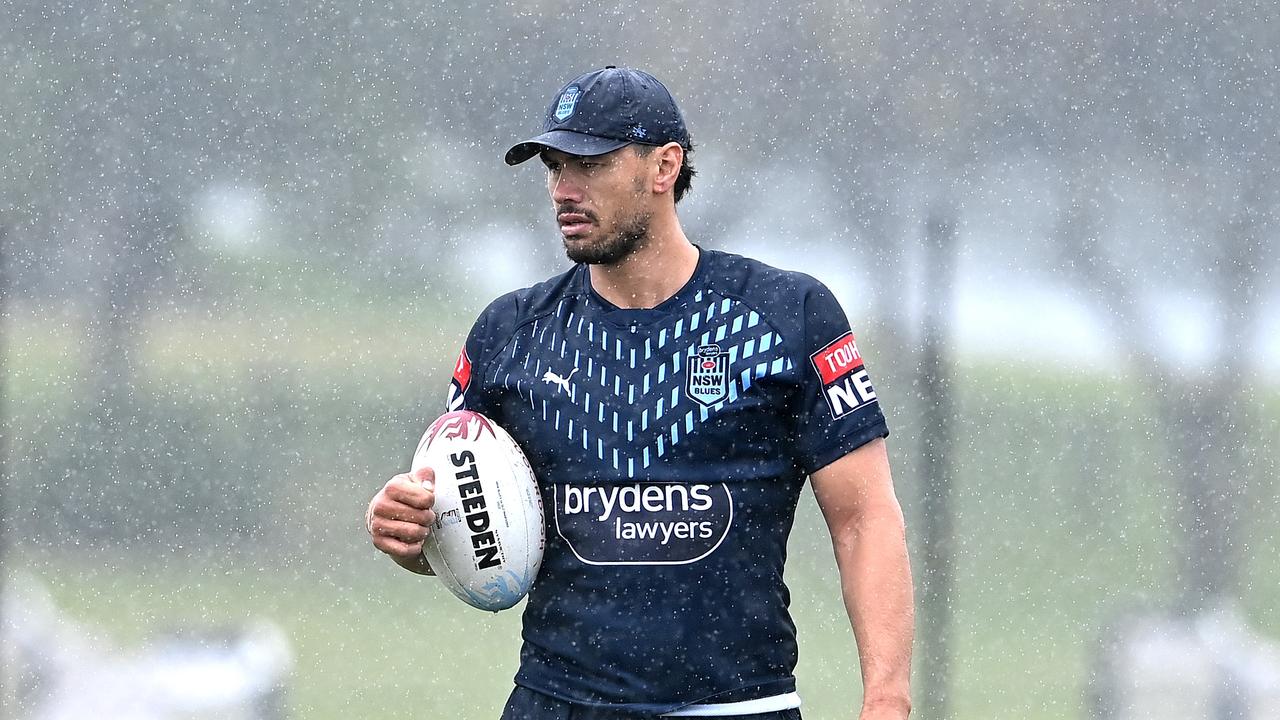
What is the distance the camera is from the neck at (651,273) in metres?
2.00

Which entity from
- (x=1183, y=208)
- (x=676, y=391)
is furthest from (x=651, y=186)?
(x=1183, y=208)

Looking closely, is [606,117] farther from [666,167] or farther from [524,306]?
[524,306]

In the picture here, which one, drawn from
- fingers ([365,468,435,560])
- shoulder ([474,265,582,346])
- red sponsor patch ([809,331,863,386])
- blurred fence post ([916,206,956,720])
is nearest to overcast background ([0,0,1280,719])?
blurred fence post ([916,206,956,720])

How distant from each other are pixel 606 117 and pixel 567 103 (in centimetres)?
7

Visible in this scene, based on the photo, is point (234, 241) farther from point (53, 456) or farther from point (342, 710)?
point (342, 710)

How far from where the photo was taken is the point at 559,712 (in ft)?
6.16

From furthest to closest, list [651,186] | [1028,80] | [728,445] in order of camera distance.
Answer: [1028,80]
[651,186]
[728,445]

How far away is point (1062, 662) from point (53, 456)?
8.02 feet

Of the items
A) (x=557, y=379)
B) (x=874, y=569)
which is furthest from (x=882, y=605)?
(x=557, y=379)

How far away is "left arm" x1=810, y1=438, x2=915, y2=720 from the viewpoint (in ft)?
6.11

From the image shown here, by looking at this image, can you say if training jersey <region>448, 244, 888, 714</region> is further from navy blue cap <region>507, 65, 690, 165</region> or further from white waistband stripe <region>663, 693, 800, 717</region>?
navy blue cap <region>507, 65, 690, 165</region>

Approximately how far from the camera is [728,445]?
6.22ft

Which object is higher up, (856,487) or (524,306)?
(524,306)

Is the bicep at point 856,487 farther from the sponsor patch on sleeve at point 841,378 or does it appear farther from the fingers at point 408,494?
the fingers at point 408,494
